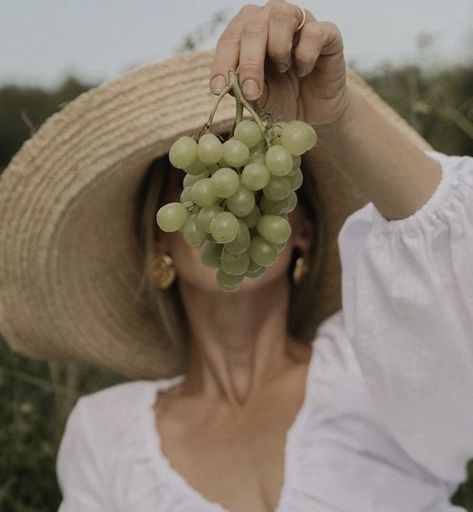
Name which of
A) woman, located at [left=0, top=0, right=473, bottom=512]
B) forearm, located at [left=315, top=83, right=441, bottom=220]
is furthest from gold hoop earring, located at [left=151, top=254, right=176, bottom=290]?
forearm, located at [left=315, top=83, right=441, bottom=220]

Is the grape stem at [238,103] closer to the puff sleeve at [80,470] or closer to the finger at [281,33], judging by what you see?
the finger at [281,33]

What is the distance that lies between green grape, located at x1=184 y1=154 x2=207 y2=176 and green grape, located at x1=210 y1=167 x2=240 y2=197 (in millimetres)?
38

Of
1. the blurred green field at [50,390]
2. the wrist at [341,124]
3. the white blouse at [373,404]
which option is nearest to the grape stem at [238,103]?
the wrist at [341,124]

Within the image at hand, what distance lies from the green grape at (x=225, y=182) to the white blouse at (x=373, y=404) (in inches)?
15.5

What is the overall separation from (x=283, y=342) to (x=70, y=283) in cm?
34

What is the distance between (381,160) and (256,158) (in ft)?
0.99

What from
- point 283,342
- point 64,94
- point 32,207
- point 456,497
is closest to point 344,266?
point 283,342

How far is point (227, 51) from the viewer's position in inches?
31.0

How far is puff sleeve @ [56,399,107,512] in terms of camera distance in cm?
143

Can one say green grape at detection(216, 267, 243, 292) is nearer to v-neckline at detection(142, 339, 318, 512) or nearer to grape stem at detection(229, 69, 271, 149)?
grape stem at detection(229, 69, 271, 149)

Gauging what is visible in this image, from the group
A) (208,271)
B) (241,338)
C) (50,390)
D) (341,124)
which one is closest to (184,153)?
(341,124)

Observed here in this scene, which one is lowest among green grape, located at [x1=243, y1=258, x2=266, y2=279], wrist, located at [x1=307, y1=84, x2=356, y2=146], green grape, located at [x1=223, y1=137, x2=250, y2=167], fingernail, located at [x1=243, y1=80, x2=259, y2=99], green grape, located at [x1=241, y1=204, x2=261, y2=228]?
wrist, located at [x1=307, y1=84, x2=356, y2=146]

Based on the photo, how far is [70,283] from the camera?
4.95 ft

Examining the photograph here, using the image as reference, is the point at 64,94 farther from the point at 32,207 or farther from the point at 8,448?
the point at 32,207
